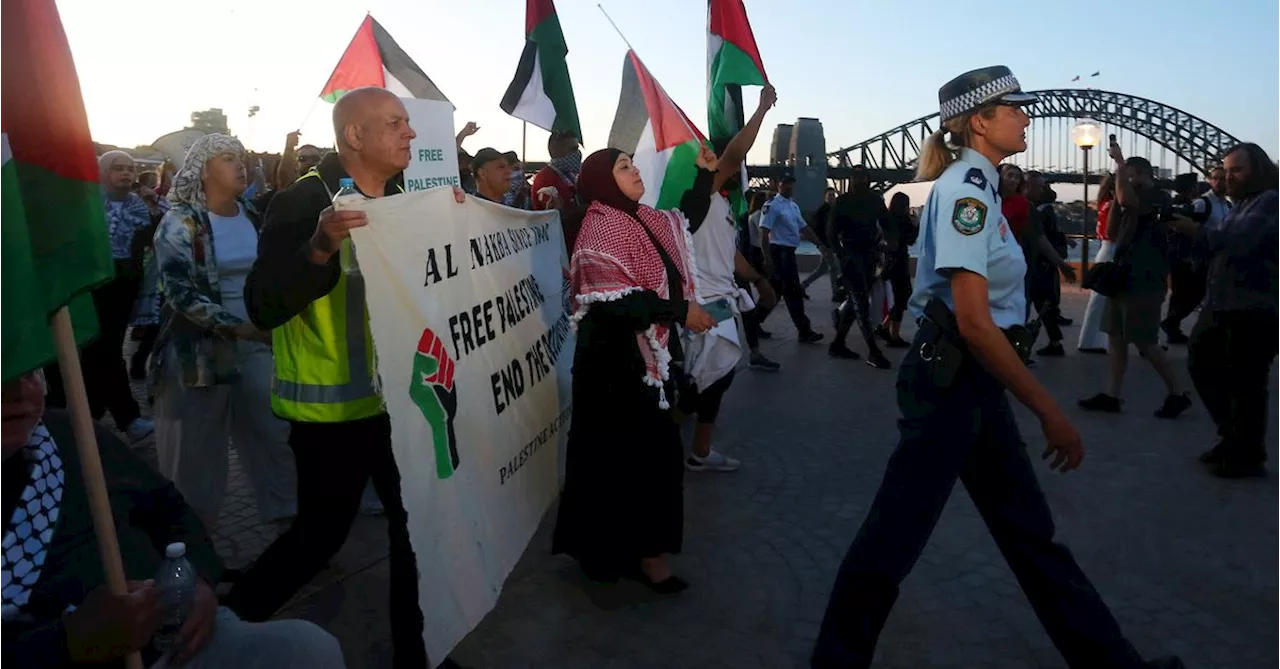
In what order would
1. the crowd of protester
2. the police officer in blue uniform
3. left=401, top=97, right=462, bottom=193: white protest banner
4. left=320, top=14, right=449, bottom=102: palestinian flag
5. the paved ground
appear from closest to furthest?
the crowd of protester
the police officer in blue uniform
the paved ground
left=401, top=97, right=462, bottom=193: white protest banner
left=320, top=14, right=449, bottom=102: palestinian flag

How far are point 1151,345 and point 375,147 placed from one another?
18.2 feet

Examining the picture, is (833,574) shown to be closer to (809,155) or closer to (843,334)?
(843,334)

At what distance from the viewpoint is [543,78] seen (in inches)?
233

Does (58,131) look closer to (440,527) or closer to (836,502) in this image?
(440,527)

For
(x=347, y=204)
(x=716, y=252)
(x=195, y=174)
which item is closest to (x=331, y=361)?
(x=347, y=204)

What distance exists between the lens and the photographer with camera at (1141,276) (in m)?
6.27

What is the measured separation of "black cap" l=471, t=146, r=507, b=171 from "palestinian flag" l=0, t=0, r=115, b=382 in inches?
144

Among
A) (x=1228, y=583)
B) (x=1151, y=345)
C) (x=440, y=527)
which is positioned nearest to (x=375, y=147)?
(x=440, y=527)

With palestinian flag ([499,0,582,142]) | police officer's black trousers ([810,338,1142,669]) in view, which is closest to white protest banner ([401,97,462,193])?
palestinian flag ([499,0,582,142])

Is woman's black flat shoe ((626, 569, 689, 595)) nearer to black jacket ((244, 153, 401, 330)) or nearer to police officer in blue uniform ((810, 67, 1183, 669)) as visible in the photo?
police officer in blue uniform ((810, 67, 1183, 669))

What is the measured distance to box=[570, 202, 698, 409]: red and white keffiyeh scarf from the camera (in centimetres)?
356

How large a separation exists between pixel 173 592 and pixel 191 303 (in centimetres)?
206

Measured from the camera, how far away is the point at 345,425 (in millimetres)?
2756

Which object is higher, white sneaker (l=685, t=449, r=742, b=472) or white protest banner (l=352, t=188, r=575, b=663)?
white protest banner (l=352, t=188, r=575, b=663)
